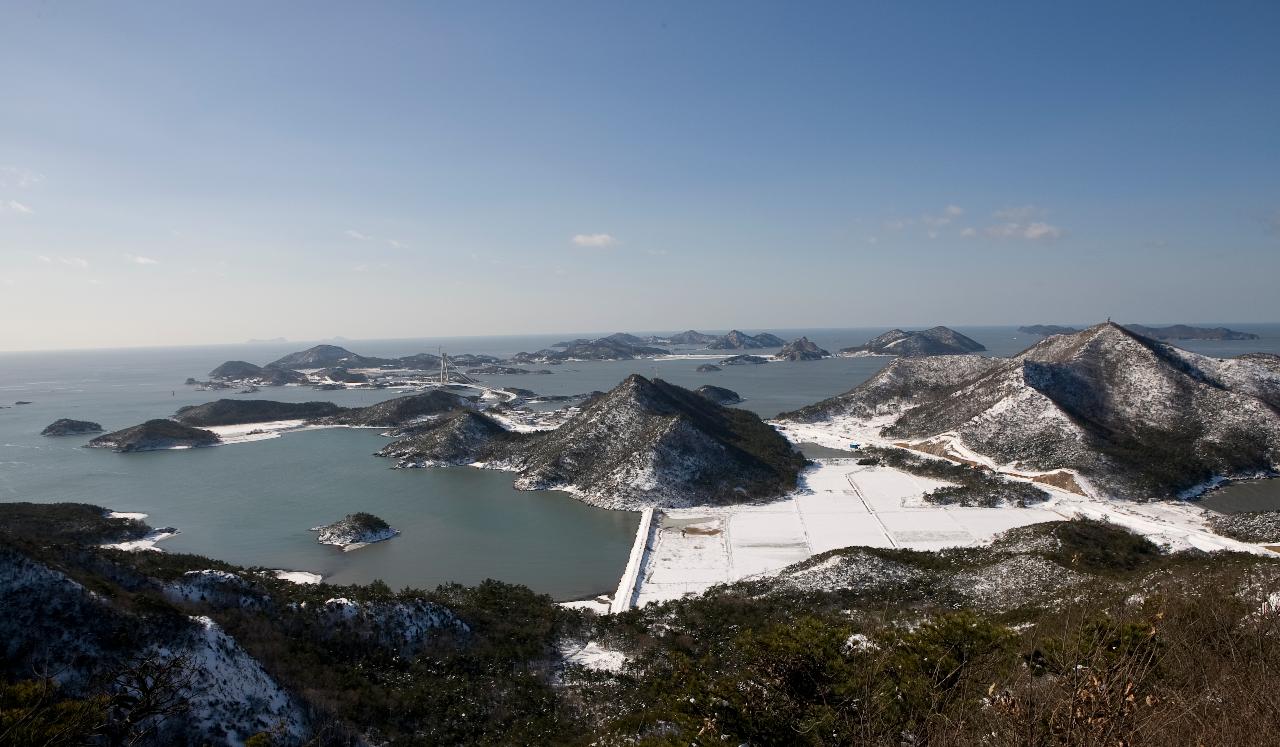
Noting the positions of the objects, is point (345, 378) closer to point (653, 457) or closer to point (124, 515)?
point (124, 515)

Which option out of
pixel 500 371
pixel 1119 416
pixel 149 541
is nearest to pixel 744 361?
pixel 500 371

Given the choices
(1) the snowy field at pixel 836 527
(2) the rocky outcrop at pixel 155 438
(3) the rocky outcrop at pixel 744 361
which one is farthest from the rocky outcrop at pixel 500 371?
(1) the snowy field at pixel 836 527

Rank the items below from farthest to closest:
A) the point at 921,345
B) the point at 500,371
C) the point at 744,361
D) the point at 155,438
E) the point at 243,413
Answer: the point at 744,361, the point at 921,345, the point at 500,371, the point at 243,413, the point at 155,438

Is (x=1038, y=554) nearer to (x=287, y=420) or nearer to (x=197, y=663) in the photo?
(x=197, y=663)

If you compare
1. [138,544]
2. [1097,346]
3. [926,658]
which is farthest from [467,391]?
[926,658]

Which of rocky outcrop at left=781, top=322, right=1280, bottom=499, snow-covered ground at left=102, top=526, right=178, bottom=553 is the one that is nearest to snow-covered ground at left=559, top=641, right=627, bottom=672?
snow-covered ground at left=102, top=526, right=178, bottom=553

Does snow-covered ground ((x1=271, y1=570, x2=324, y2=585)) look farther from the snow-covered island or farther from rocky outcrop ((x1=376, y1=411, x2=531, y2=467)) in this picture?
rocky outcrop ((x1=376, y1=411, x2=531, y2=467))

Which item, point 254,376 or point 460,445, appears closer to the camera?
point 460,445
